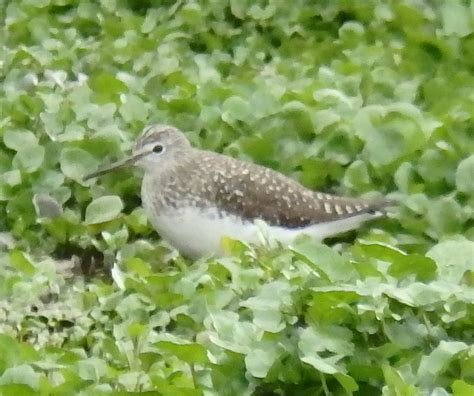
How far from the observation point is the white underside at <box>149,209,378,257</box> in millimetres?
6598

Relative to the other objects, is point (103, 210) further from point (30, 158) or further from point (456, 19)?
point (456, 19)

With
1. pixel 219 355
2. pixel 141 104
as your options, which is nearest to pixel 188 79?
pixel 141 104

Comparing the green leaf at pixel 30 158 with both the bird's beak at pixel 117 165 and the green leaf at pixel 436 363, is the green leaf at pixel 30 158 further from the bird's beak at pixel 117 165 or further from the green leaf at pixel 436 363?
the green leaf at pixel 436 363

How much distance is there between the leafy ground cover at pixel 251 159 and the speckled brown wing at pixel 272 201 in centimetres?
24

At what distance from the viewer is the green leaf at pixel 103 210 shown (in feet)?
22.3

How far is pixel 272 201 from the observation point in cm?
673

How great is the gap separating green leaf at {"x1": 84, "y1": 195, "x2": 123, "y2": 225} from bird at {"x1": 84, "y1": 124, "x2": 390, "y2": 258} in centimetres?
14

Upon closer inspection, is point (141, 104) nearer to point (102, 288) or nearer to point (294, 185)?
point (294, 185)

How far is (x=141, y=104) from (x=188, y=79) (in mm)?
678

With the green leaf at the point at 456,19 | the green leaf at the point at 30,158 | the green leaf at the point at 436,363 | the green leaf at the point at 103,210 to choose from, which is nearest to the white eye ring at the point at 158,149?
the green leaf at the point at 103,210

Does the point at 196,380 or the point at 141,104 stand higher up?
the point at 196,380

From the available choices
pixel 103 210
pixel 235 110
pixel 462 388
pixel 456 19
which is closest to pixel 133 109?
pixel 235 110

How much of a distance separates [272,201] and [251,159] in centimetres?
72

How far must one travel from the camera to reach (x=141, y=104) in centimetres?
797
